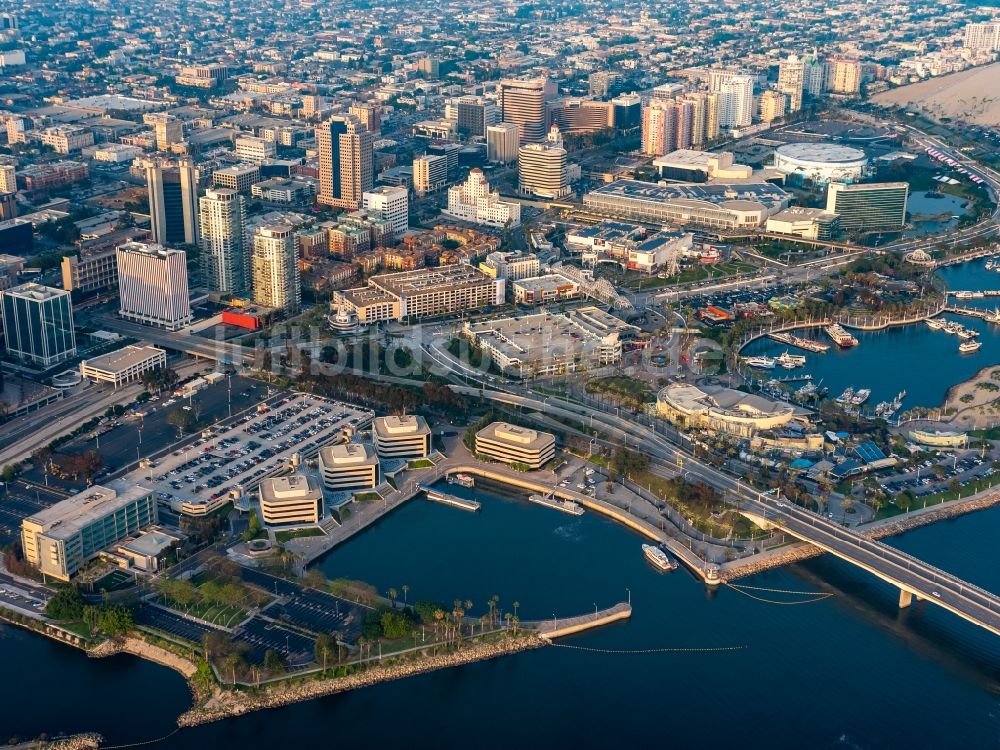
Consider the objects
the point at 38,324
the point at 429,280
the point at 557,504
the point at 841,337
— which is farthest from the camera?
the point at 429,280

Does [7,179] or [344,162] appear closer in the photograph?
[7,179]

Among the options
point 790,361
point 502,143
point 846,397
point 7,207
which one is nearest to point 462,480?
point 846,397

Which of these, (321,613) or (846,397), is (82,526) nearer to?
(321,613)

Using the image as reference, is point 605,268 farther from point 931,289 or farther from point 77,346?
point 77,346

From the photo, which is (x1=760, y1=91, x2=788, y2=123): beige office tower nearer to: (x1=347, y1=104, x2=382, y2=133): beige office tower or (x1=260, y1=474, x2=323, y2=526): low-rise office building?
(x1=347, y1=104, x2=382, y2=133): beige office tower

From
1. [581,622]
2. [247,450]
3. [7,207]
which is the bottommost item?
[581,622]

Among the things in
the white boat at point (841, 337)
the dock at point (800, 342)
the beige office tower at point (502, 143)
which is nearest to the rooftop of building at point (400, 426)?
the dock at point (800, 342)

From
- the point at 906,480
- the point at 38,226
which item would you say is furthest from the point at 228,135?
the point at 906,480

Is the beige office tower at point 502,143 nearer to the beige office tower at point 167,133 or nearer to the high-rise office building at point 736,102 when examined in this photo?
the high-rise office building at point 736,102
